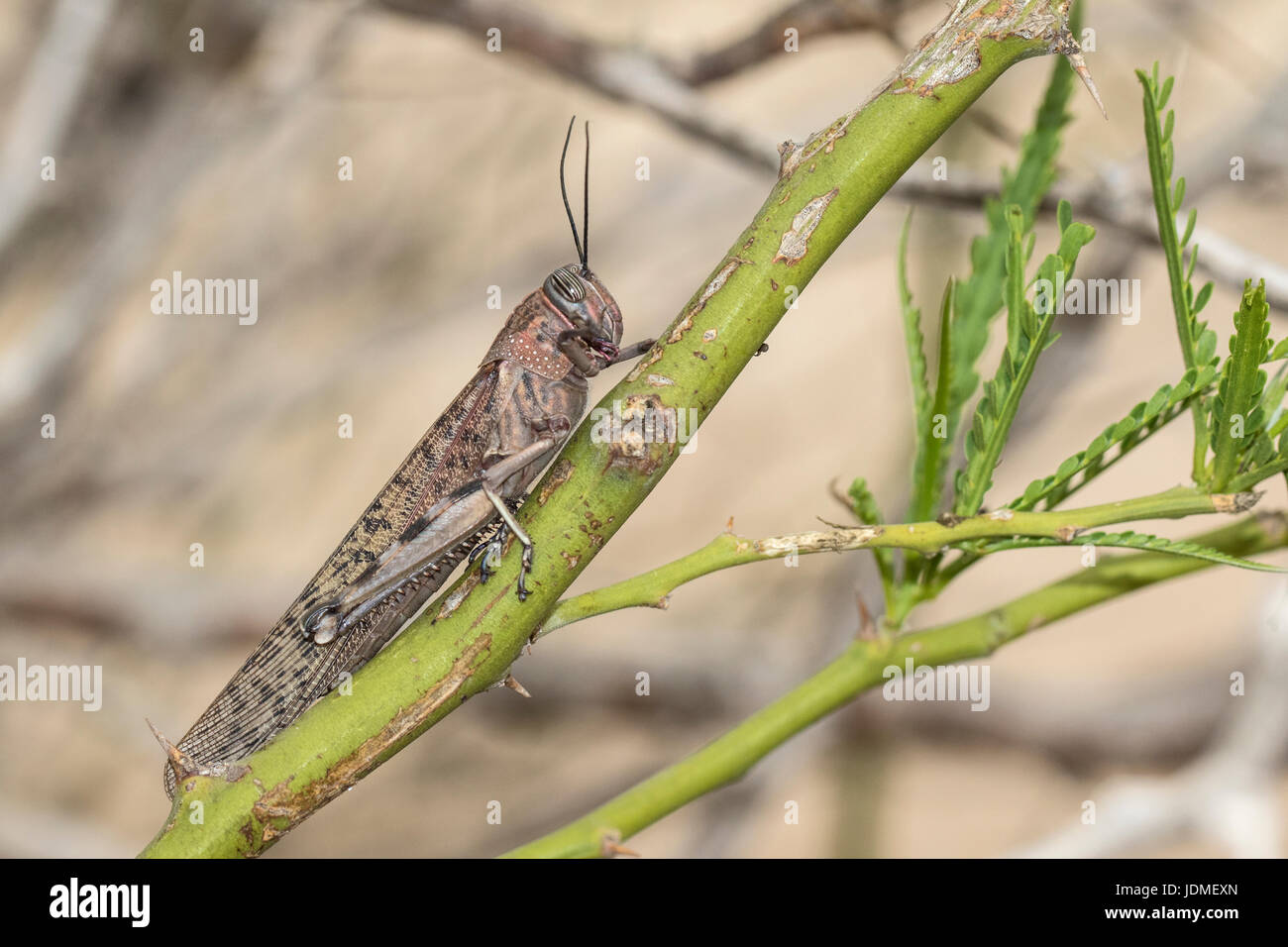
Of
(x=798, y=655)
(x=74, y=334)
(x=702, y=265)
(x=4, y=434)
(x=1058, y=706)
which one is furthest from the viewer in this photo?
(x=702, y=265)

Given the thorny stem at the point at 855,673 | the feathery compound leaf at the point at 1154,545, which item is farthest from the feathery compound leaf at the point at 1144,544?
the thorny stem at the point at 855,673

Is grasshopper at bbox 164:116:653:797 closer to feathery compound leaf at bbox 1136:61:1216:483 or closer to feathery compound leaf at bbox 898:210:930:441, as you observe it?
feathery compound leaf at bbox 898:210:930:441

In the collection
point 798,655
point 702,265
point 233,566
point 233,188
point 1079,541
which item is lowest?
point 1079,541

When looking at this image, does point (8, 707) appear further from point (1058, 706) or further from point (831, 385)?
point (1058, 706)

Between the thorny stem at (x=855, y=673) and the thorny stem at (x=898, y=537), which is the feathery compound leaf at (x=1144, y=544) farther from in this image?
the thorny stem at (x=855, y=673)

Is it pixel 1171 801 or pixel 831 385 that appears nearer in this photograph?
pixel 1171 801

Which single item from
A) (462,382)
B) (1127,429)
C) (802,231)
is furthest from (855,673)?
(462,382)

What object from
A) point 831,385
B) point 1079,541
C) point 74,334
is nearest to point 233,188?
point 74,334
